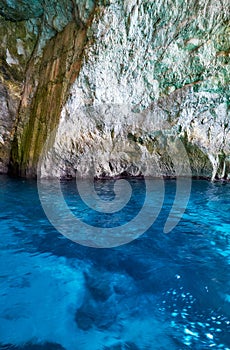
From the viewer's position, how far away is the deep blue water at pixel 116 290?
8.15 ft

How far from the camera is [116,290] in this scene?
3.18 meters

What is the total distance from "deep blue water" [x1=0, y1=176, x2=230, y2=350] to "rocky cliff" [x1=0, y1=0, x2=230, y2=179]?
18.0 ft

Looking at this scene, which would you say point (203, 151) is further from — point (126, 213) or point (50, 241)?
point (50, 241)

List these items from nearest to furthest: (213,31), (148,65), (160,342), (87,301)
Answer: (160,342) < (87,301) < (213,31) < (148,65)

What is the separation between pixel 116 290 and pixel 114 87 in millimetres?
8033

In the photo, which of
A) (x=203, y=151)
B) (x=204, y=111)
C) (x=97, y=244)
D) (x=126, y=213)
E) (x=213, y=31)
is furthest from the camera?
(x=203, y=151)

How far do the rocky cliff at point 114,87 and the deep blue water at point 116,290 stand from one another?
5.49 m

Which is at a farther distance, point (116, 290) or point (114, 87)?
point (114, 87)

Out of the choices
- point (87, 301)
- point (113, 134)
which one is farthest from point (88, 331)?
point (113, 134)

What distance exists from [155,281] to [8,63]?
12.3 m

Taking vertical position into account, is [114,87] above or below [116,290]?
above

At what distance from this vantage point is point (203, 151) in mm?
11117

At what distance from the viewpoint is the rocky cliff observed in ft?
29.1

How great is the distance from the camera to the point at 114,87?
970cm
